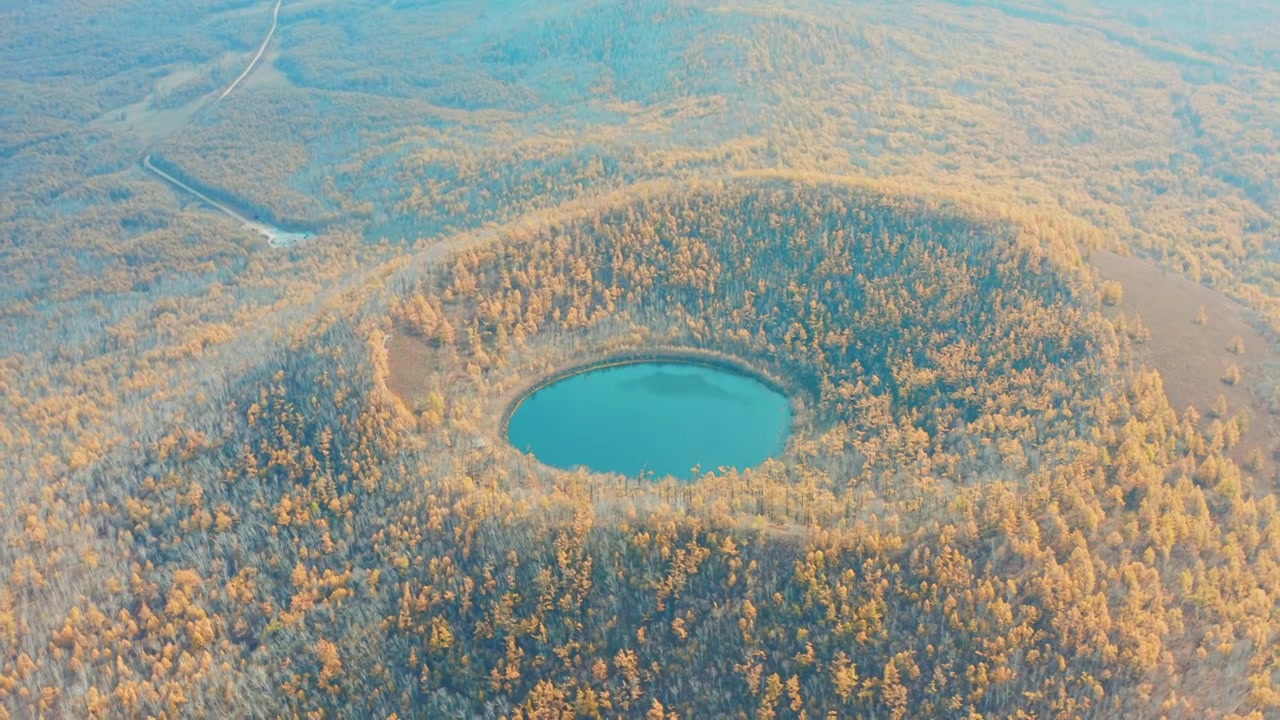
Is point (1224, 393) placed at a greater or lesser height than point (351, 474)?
greater

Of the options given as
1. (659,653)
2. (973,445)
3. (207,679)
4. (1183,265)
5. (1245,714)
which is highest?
(1183,265)

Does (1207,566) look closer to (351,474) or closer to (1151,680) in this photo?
(1151,680)

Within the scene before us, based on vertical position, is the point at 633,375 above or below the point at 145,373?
above

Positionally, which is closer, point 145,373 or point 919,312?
point 919,312

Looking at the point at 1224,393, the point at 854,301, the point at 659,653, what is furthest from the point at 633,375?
the point at 1224,393

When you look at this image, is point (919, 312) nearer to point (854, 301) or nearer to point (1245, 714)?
point (854, 301)

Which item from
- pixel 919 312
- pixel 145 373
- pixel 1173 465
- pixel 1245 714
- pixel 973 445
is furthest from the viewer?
Answer: pixel 145 373

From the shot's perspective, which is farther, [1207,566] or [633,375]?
[633,375]

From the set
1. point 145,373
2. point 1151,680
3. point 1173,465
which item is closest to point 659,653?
point 1151,680

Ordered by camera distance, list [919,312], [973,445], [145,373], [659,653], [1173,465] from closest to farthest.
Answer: [659,653]
[1173,465]
[973,445]
[919,312]
[145,373]
